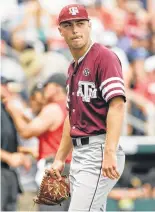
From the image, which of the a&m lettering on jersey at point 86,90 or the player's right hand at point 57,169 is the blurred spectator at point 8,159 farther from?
the a&m lettering on jersey at point 86,90

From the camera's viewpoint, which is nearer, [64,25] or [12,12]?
[64,25]

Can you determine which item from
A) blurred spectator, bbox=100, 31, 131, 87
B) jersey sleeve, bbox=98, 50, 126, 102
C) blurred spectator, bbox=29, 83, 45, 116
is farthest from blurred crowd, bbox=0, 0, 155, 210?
jersey sleeve, bbox=98, 50, 126, 102

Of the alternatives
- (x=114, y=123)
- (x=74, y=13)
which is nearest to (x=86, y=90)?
(x=114, y=123)

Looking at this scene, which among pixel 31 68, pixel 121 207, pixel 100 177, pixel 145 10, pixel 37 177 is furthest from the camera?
pixel 145 10

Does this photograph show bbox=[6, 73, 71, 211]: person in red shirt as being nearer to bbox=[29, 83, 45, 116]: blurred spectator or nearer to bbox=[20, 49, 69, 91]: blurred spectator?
bbox=[29, 83, 45, 116]: blurred spectator

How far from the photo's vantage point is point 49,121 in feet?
21.9

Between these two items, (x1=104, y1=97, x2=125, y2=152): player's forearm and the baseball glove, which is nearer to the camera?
(x1=104, y1=97, x2=125, y2=152): player's forearm

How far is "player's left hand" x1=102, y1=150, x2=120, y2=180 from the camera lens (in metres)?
4.28

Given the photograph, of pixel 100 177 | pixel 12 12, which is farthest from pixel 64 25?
pixel 12 12

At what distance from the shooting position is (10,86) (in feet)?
23.3

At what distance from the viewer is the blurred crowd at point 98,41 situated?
9.59m

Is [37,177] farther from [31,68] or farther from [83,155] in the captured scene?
[31,68]

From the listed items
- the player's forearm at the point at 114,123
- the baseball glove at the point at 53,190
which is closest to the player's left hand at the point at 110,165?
the player's forearm at the point at 114,123

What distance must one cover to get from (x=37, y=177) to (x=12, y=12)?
14.4 ft
